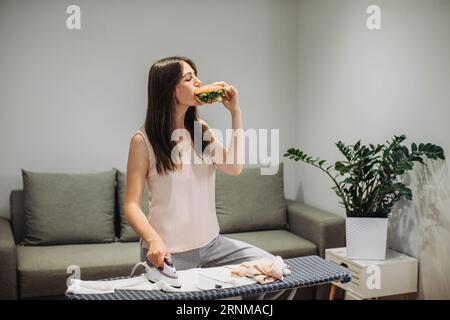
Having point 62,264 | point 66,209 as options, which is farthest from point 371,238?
point 66,209

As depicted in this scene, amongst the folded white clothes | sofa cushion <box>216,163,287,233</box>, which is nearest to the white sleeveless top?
the folded white clothes

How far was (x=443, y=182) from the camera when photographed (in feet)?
9.07

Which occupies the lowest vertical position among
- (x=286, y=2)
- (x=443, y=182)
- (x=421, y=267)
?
(x=421, y=267)

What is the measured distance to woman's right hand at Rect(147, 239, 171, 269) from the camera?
1836 mm

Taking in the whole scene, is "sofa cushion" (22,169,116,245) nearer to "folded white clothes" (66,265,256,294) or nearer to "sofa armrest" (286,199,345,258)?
"sofa armrest" (286,199,345,258)

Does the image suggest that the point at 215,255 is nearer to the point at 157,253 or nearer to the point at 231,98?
the point at 157,253

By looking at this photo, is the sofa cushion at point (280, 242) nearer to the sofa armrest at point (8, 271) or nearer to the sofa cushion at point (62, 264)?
the sofa cushion at point (62, 264)

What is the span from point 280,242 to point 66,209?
132 centimetres

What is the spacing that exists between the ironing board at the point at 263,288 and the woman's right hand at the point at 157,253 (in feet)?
0.32

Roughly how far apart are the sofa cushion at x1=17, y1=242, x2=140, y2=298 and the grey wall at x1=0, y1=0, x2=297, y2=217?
626 mm

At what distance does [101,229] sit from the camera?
3.40 metres

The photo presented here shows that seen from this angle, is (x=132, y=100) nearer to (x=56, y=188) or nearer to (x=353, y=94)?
(x=56, y=188)
